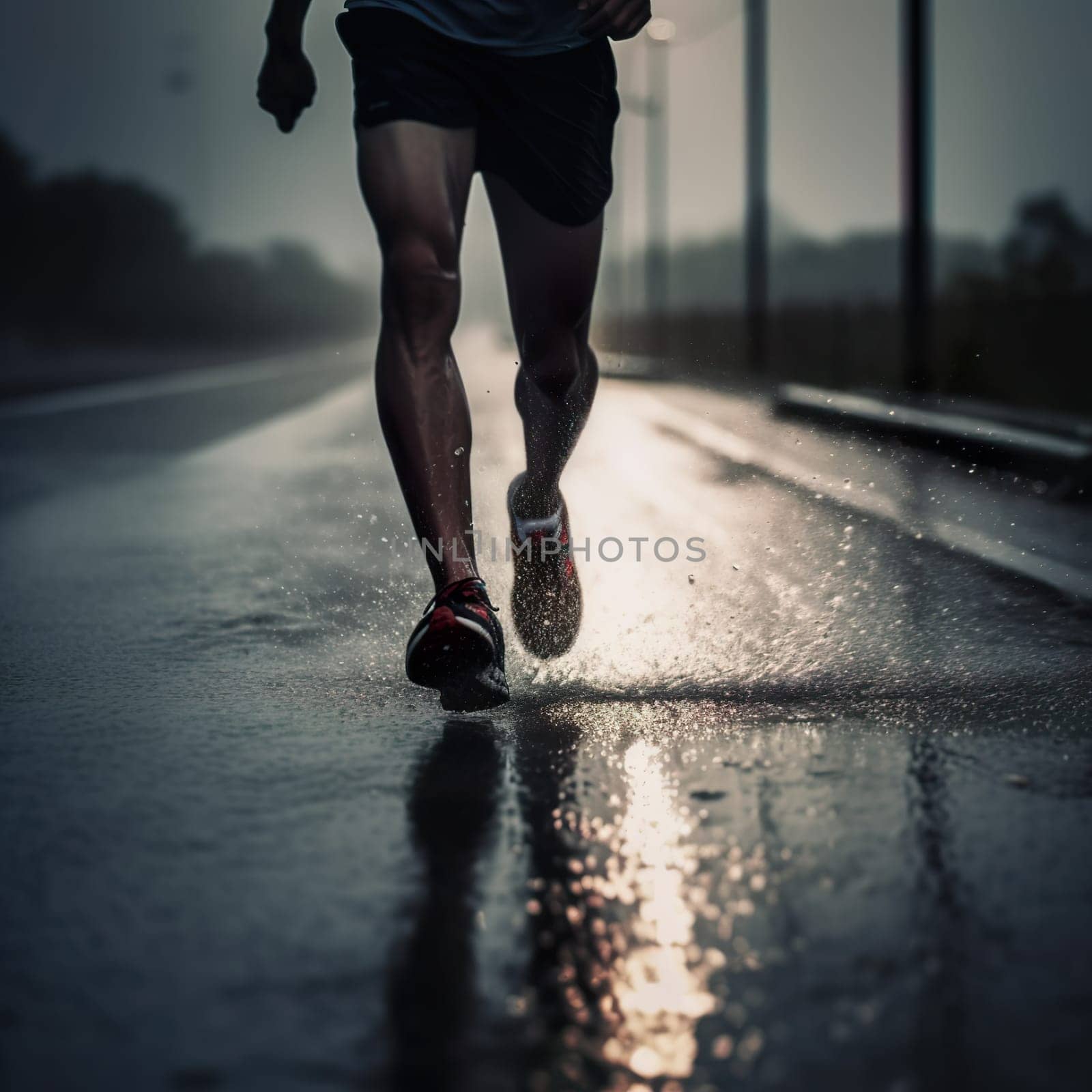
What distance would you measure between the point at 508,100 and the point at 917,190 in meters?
10.9

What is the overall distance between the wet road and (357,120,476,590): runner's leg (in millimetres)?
433

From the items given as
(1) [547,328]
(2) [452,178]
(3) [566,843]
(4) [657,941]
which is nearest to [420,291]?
(2) [452,178]

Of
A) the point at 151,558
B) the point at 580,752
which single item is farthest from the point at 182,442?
the point at 580,752

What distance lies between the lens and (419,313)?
3.30 m

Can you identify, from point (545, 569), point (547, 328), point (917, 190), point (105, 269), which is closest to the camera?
point (547, 328)

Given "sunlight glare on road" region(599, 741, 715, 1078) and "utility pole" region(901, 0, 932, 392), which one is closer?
"sunlight glare on road" region(599, 741, 715, 1078)

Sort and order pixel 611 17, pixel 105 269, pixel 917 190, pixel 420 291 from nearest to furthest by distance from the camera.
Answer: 1. pixel 420 291
2. pixel 611 17
3. pixel 917 190
4. pixel 105 269

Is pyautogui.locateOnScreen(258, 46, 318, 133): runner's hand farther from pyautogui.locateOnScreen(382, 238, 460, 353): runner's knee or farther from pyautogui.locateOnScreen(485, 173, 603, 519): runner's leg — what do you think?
pyautogui.locateOnScreen(382, 238, 460, 353): runner's knee

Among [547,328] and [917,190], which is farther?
[917,190]

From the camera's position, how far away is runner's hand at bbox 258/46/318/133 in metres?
3.71

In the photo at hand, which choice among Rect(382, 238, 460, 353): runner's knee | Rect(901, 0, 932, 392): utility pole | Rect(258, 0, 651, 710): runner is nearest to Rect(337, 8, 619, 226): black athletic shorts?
Rect(258, 0, 651, 710): runner

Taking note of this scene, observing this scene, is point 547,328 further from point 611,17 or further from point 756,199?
point 756,199

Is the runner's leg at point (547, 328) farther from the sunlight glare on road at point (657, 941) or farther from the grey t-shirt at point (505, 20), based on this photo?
the sunlight glare on road at point (657, 941)

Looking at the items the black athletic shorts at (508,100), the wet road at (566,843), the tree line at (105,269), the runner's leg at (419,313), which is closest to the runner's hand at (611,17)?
the black athletic shorts at (508,100)
